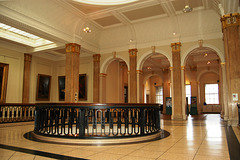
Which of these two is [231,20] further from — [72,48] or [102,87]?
[102,87]

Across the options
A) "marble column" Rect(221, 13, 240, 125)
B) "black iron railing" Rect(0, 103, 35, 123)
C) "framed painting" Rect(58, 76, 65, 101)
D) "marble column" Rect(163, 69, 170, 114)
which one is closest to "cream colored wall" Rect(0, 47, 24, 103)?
"black iron railing" Rect(0, 103, 35, 123)

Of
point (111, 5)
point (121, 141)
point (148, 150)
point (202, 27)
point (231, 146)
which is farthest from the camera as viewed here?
point (202, 27)

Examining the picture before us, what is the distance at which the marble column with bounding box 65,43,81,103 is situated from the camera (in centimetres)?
1202

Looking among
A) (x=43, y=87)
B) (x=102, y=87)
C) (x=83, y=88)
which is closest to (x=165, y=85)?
(x=102, y=87)

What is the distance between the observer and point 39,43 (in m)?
14.0

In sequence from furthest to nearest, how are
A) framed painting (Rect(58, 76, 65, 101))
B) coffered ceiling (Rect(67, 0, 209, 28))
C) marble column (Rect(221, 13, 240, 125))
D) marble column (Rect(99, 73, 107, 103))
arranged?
framed painting (Rect(58, 76, 65, 101)) → marble column (Rect(99, 73, 107, 103)) → coffered ceiling (Rect(67, 0, 209, 28)) → marble column (Rect(221, 13, 240, 125))

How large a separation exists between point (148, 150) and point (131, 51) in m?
10.2

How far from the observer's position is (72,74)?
12.2m

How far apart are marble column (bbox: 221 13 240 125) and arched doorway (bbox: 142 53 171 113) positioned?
825 cm

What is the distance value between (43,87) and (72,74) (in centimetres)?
513

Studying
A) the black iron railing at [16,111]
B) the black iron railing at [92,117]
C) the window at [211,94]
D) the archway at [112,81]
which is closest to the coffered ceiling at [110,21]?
the archway at [112,81]

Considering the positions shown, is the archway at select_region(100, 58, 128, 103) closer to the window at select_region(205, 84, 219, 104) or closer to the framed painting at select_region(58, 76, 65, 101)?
the framed painting at select_region(58, 76, 65, 101)

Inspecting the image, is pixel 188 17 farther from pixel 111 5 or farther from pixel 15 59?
pixel 15 59

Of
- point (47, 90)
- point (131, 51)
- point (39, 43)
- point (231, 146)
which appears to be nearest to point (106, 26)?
point (131, 51)
